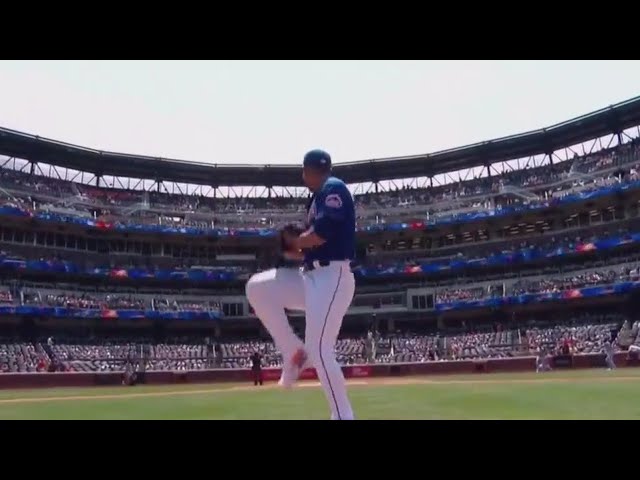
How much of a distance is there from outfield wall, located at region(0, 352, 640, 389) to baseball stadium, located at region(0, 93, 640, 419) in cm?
580

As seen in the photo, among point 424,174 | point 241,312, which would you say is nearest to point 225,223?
point 241,312

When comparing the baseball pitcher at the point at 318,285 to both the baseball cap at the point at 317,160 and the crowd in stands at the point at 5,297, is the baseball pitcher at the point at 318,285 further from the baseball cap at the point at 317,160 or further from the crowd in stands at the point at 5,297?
the crowd in stands at the point at 5,297

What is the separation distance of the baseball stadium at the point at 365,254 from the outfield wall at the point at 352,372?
580 cm

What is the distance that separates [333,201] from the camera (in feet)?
19.6

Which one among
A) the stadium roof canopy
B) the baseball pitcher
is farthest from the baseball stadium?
the baseball pitcher

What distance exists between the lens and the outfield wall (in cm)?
3678

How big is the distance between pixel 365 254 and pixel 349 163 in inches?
763

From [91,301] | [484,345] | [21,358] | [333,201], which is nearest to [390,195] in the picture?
[484,345]

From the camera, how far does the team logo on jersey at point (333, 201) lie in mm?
5949

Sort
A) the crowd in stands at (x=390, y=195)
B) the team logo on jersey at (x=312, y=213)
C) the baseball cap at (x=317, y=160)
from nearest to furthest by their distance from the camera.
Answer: the team logo on jersey at (x=312, y=213)
the baseball cap at (x=317, y=160)
the crowd in stands at (x=390, y=195)

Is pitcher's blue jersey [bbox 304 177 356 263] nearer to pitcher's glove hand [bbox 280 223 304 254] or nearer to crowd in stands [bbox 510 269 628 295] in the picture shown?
pitcher's glove hand [bbox 280 223 304 254]

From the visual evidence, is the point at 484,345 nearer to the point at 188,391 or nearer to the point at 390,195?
the point at 390,195

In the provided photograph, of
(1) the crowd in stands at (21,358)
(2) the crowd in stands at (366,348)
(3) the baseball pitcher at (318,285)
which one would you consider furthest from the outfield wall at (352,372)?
(3) the baseball pitcher at (318,285)
